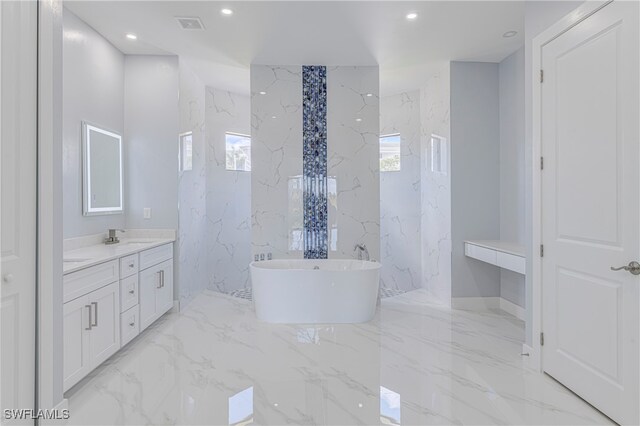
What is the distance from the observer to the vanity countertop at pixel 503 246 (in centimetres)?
349

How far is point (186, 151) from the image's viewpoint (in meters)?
4.55

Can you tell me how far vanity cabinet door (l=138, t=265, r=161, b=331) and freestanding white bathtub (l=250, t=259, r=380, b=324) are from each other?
994mm

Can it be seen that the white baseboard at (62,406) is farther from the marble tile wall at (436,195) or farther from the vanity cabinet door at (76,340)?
the marble tile wall at (436,195)

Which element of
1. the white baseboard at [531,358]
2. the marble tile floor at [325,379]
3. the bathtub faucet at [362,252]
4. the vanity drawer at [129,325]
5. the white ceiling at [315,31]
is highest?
the white ceiling at [315,31]

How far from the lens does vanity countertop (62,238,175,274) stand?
2.47m

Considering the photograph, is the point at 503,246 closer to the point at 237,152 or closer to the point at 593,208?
the point at 593,208

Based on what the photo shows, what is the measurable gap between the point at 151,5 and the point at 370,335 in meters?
3.38

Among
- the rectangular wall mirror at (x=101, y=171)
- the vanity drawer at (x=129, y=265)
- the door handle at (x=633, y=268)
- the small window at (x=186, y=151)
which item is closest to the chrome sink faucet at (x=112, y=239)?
the rectangular wall mirror at (x=101, y=171)

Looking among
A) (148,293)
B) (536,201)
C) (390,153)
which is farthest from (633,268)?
(390,153)

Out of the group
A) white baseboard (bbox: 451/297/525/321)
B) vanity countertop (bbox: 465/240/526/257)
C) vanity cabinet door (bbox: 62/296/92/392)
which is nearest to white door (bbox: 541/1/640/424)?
vanity countertop (bbox: 465/240/526/257)

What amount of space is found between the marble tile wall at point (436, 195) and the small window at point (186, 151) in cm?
311

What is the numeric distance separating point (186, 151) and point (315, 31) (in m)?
2.10

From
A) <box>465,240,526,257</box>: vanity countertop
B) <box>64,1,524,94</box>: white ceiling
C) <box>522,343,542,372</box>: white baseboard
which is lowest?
<box>522,343,542,372</box>: white baseboard

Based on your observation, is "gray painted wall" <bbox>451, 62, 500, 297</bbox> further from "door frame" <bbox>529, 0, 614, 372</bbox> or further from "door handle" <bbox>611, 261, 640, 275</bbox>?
"door handle" <bbox>611, 261, 640, 275</bbox>
